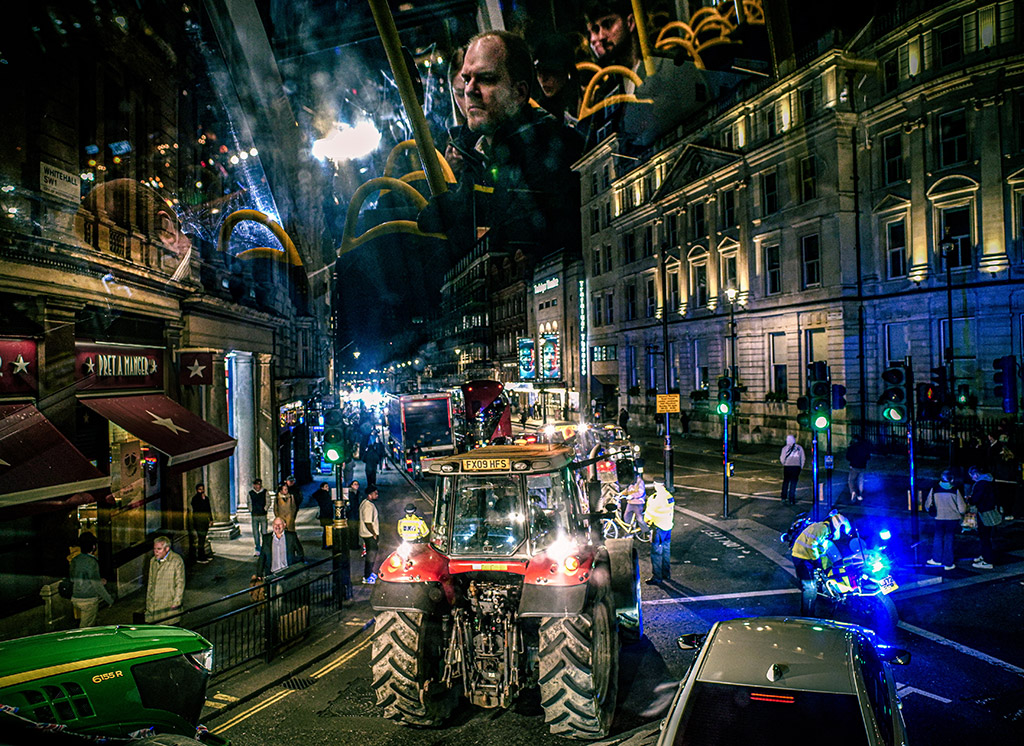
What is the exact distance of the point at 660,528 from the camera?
11070 mm

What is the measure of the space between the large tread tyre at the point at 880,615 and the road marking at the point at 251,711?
7.54m

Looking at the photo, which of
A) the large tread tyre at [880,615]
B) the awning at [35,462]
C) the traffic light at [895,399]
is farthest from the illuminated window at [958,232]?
the awning at [35,462]

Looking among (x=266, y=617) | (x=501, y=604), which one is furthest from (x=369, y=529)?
(x=501, y=604)

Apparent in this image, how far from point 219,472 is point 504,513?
11013mm

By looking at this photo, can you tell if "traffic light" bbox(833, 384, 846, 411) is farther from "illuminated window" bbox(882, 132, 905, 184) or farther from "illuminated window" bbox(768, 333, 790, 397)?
"illuminated window" bbox(768, 333, 790, 397)

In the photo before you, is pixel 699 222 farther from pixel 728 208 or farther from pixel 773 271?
pixel 773 271

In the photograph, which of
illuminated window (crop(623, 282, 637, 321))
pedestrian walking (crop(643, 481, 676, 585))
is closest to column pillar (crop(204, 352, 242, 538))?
pedestrian walking (crop(643, 481, 676, 585))

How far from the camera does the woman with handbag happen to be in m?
11.5

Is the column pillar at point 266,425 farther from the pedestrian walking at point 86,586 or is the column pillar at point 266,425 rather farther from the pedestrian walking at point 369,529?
the pedestrian walking at point 86,586

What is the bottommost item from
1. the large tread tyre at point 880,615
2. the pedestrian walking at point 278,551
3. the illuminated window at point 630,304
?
the large tread tyre at point 880,615

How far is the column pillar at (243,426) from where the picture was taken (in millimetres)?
17922

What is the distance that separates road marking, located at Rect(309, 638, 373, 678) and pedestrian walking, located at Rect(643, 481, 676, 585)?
17.1ft

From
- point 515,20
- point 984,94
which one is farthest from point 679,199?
point 515,20

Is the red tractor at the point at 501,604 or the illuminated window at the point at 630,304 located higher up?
the illuminated window at the point at 630,304
